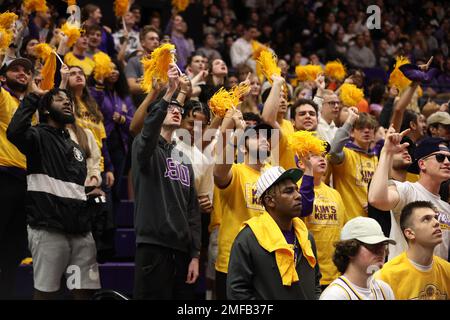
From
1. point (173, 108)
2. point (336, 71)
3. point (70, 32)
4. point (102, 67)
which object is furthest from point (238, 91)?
point (336, 71)

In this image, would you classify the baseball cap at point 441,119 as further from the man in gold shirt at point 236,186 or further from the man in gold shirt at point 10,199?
the man in gold shirt at point 10,199

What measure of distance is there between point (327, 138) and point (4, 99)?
300cm

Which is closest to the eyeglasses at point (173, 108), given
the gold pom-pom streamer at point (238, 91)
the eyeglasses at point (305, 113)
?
the gold pom-pom streamer at point (238, 91)

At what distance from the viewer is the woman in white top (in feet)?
15.0

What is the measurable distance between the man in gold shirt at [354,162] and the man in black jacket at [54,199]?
7.24ft

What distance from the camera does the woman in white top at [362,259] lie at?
15.0 ft

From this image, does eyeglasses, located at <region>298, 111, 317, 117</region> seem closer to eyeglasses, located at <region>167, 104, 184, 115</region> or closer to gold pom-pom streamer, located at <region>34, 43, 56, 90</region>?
eyeglasses, located at <region>167, 104, 184, 115</region>

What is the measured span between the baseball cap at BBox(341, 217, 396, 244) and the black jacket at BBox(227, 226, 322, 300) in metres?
0.47

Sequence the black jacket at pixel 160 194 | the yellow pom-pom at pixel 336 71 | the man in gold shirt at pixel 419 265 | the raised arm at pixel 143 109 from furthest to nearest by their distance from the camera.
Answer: the yellow pom-pom at pixel 336 71, the raised arm at pixel 143 109, the black jacket at pixel 160 194, the man in gold shirt at pixel 419 265

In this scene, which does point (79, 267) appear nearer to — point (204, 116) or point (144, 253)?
point (144, 253)

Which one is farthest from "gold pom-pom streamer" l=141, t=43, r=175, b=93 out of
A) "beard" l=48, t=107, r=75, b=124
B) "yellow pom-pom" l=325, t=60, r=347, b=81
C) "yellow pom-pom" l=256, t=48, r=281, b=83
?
"yellow pom-pom" l=325, t=60, r=347, b=81

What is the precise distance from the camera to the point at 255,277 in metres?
4.93

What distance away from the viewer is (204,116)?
7.08 metres
